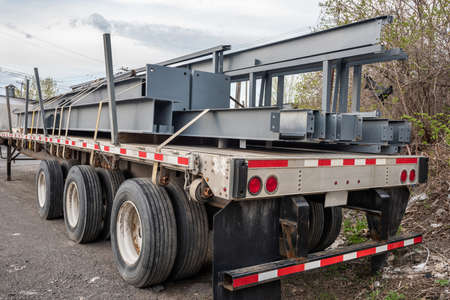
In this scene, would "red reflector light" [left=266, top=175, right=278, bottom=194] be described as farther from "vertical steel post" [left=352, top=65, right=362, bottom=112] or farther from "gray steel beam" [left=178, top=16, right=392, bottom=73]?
"vertical steel post" [left=352, top=65, right=362, bottom=112]

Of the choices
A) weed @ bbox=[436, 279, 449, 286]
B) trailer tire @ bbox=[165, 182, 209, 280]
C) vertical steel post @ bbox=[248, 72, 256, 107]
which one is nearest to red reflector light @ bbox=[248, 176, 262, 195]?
trailer tire @ bbox=[165, 182, 209, 280]

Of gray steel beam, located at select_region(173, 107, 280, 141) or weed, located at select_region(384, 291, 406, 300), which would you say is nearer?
weed, located at select_region(384, 291, 406, 300)

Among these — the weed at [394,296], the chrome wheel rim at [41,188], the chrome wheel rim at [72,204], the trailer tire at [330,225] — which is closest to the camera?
the weed at [394,296]

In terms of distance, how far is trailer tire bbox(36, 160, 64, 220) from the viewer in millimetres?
6083

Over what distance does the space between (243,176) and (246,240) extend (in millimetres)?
558

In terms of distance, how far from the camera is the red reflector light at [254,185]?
242 cm

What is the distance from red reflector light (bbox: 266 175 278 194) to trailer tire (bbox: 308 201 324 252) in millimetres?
1609

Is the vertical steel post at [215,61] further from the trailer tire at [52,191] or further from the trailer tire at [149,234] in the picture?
the trailer tire at [52,191]

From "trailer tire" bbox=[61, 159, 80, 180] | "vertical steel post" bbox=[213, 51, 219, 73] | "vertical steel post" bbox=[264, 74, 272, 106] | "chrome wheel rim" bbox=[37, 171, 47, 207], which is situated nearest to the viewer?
"vertical steel post" bbox=[213, 51, 219, 73]

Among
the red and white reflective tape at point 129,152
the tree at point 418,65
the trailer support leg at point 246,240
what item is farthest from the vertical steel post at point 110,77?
the tree at point 418,65

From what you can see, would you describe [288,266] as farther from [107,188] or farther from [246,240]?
[107,188]

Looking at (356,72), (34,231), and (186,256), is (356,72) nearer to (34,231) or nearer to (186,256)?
(186,256)

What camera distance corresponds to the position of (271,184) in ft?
8.23

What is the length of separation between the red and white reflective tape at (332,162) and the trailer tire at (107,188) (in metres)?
2.71
